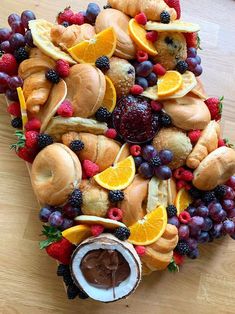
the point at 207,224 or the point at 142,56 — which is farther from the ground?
the point at 142,56

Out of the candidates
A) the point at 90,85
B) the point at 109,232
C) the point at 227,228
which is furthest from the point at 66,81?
the point at 227,228

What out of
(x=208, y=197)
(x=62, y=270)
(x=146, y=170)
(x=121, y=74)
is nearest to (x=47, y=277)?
(x=62, y=270)

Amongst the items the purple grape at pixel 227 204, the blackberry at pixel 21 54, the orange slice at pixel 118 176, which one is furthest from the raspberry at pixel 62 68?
the purple grape at pixel 227 204

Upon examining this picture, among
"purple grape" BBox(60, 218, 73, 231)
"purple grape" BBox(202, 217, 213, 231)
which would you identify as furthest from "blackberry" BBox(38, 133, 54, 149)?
"purple grape" BBox(202, 217, 213, 231)

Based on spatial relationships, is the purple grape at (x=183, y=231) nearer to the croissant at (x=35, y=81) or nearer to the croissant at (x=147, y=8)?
the croissant at (x=35, y=81)

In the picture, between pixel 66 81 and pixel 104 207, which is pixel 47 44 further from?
pixel 104 207

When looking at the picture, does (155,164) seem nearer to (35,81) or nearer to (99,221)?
(99,221)
